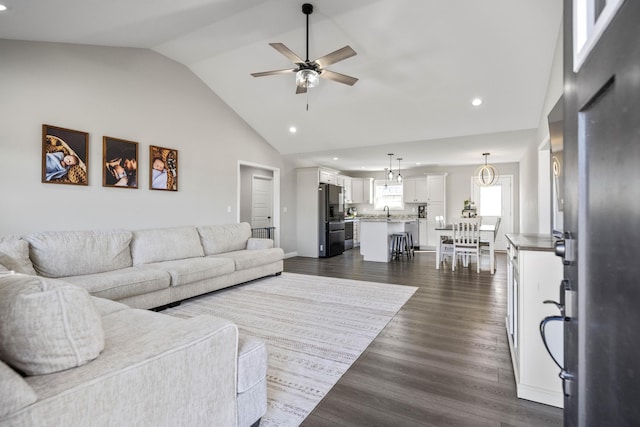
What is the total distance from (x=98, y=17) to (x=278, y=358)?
11.2ft

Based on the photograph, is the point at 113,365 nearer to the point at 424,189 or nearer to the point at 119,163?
the point at 119,163

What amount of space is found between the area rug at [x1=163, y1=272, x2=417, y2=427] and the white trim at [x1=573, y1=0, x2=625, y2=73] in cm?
186

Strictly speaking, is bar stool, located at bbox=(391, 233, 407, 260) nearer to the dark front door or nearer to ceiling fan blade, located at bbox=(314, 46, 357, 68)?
ceiling fan blade, located at bbox=(314, 46, 357, 68)

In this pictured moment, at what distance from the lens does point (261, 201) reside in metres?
8.30

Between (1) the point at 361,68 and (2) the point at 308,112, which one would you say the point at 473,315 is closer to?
(1) the point at 361,68

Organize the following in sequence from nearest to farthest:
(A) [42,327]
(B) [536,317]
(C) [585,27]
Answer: (C) [585,27] < (A) [42,327] < (B) [536,317]

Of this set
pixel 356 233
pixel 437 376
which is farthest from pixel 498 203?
pixel 437 376

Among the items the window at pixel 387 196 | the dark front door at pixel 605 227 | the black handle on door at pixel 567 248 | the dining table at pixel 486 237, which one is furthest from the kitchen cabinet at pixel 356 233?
the dark front door at pixel 605 227

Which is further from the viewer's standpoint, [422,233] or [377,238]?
[422,233]

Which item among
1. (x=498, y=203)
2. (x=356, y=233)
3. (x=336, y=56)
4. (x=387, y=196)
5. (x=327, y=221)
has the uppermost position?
(x=336, y=56)

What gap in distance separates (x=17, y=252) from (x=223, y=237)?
248 cm

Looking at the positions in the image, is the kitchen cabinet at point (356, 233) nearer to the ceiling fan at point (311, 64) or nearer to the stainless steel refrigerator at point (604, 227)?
the ceiling fan at point (311, 64)

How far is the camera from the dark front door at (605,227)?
0.42 m

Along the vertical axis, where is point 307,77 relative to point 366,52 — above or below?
below
